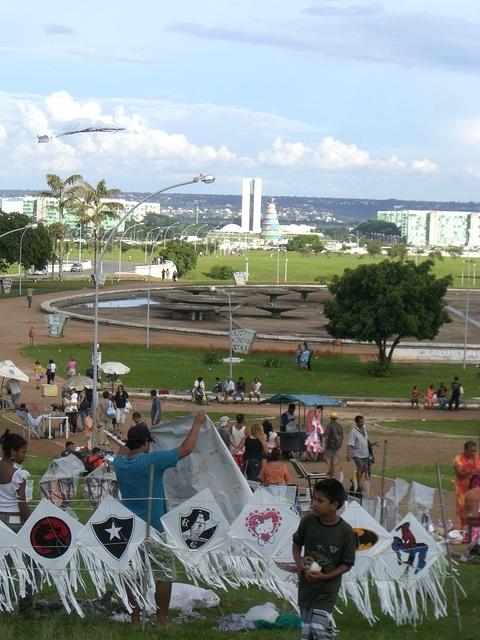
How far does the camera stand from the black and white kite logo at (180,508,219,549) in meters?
10.7

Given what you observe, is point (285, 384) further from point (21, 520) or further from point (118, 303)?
point (118, 303)

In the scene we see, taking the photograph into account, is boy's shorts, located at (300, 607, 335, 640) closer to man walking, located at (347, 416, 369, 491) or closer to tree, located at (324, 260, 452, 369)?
man walking, located at (347, 416, 369, 491)

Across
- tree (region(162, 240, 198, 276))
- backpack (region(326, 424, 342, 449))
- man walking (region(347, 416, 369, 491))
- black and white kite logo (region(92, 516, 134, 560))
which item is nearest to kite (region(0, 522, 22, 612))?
black and white kite logo (region(92, 516, 134, 560))

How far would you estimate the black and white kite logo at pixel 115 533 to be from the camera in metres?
10.2

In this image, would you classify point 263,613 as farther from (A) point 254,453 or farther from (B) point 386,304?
(B) point 386,304

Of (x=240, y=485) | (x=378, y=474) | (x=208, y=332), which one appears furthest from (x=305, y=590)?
(x=208, y=332)

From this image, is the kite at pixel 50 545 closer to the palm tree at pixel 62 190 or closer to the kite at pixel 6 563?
the kite at pixel 6 563

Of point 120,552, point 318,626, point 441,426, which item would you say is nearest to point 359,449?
point 120,552

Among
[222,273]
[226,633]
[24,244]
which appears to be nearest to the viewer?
[226,633]

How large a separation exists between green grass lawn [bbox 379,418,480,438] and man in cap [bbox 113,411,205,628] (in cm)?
2394

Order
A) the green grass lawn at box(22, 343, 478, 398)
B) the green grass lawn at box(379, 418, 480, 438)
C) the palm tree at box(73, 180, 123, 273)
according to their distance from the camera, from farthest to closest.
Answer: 1. the palm tree at box(73, 180, 123, 273)
2. the green grass lawn at box(22, 343, 478, 398)
3. the green grass lawn at box(379, 418, 480, 438)

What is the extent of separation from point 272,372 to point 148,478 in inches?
1441

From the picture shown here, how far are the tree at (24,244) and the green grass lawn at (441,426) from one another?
6058 centimetres

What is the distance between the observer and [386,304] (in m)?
47.8
